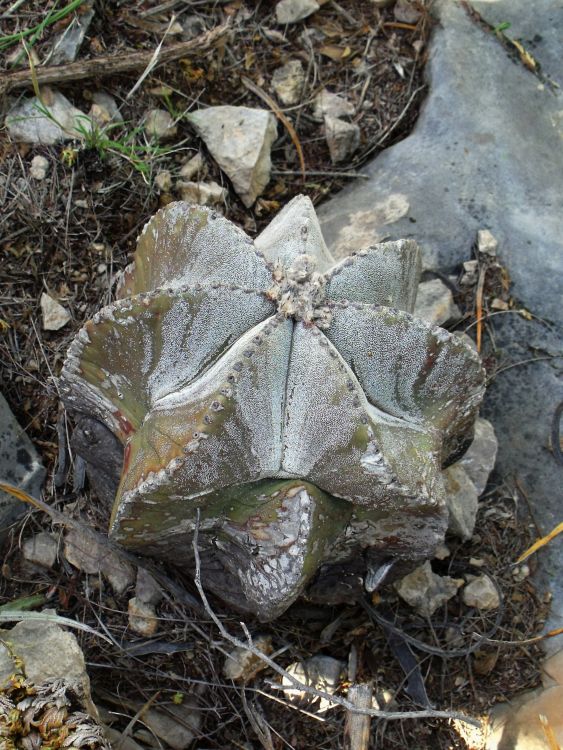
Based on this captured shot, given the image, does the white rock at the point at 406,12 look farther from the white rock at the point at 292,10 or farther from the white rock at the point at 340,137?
the white rock at the point at 340,137

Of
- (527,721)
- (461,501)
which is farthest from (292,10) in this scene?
(527,721)

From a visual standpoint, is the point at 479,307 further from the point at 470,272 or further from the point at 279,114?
the point at 279,114

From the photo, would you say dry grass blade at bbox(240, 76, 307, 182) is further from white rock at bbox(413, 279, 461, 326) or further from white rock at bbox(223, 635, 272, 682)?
white rock at bbox(223, 635, 272, 682)

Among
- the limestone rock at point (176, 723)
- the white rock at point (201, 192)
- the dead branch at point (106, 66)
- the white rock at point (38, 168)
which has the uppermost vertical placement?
the dead branch at point (106, 66)

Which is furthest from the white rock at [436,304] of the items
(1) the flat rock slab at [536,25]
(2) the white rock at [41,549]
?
(2) the white rock at [41,549]

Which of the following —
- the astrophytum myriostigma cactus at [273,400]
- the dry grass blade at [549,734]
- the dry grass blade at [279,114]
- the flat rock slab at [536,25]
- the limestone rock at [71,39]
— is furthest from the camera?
the flat rock slab at [536,25]

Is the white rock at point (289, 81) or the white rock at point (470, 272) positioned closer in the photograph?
the white rock at point (470, 272)

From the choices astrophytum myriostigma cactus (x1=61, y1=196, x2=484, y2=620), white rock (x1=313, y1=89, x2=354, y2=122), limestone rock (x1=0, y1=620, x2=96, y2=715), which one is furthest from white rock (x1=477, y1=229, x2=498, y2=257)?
limestone rock (x1=0, y1=620, x2=96, y2=715)
